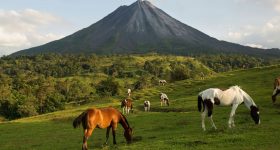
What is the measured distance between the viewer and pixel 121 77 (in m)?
178

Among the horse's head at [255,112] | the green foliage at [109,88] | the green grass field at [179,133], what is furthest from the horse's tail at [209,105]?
the green foliage at [109,88]

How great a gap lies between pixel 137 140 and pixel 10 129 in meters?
23.7

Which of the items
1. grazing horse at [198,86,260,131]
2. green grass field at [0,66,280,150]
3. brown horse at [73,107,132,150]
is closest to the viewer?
green grass field at [0,66,280,150]

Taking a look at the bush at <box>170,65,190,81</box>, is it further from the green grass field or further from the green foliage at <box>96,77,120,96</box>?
the green grass field

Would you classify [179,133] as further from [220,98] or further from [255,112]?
[255,112]

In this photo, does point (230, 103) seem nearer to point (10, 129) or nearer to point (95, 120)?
point (95, 120)

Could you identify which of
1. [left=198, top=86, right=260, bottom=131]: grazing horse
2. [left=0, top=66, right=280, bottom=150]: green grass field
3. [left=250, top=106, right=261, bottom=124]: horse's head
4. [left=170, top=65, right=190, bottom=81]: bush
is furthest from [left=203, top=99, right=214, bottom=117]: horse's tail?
[left=170, top=65, right=190, bottom=81]: bush

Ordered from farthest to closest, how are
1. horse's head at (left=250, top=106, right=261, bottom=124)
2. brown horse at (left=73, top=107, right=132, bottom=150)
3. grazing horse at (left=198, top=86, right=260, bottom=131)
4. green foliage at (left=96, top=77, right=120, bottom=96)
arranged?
green foliage at (left=96, top=77, right=120, bottom=96) < horse's head at (left=250, top=106, right=261, bottom=124) < grazing horse at (left=198, top=86, right=260, bottom=131) < brown horse at (left=73, top=107, right=132, bottom=150)

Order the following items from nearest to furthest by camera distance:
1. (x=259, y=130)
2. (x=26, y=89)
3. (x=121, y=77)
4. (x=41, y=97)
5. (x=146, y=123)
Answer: (x=259, y=130) → (x=146, y=123) → (x=41, y=97) → (x=26, y=89) → (x=121, y=77)

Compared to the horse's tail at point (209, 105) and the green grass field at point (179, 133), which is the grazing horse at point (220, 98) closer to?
the horse's tail at point (209, 105)

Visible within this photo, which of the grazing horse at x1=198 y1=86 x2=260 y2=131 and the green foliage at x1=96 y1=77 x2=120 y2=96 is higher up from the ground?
the green foliage at x1=96 y1=77 x2=120 y2=96

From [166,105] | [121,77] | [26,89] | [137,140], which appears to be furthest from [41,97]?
[137,140]

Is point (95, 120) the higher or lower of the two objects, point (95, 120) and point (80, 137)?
the higher

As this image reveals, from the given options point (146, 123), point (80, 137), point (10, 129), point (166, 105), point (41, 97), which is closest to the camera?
point (80, 137)
